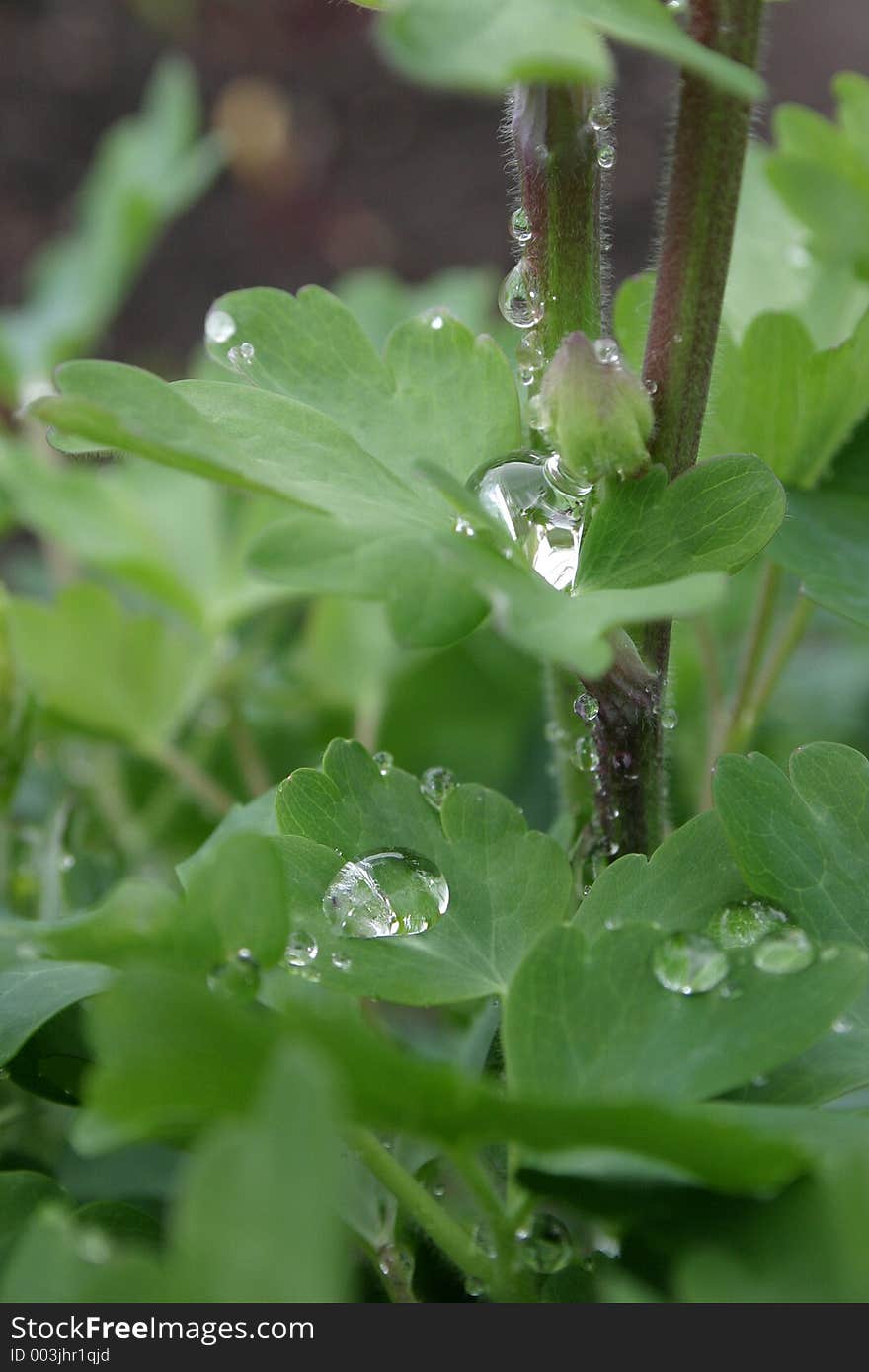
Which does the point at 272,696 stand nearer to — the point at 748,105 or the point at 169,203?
the point at 169,203

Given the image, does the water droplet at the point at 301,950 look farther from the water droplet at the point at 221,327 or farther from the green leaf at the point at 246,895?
the water droplet at the point at 221,327

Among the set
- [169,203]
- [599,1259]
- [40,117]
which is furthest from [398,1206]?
[40,117]

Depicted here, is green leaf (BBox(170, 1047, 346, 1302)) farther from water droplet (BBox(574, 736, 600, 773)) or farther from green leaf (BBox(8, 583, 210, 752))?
green leaf (BBox(8, 583, 210, 752))

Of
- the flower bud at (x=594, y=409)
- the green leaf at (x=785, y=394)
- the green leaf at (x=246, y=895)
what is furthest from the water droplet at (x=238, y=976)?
the green leaf at (x=785, y=394)

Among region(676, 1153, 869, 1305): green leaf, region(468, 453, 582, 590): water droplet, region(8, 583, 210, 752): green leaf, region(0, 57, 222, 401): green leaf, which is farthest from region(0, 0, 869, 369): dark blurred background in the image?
region(676, 1153, 869, 1305): green leaf

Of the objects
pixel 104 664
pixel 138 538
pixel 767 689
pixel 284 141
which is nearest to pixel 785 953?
pixel 767 689

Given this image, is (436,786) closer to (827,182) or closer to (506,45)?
(506,45)
